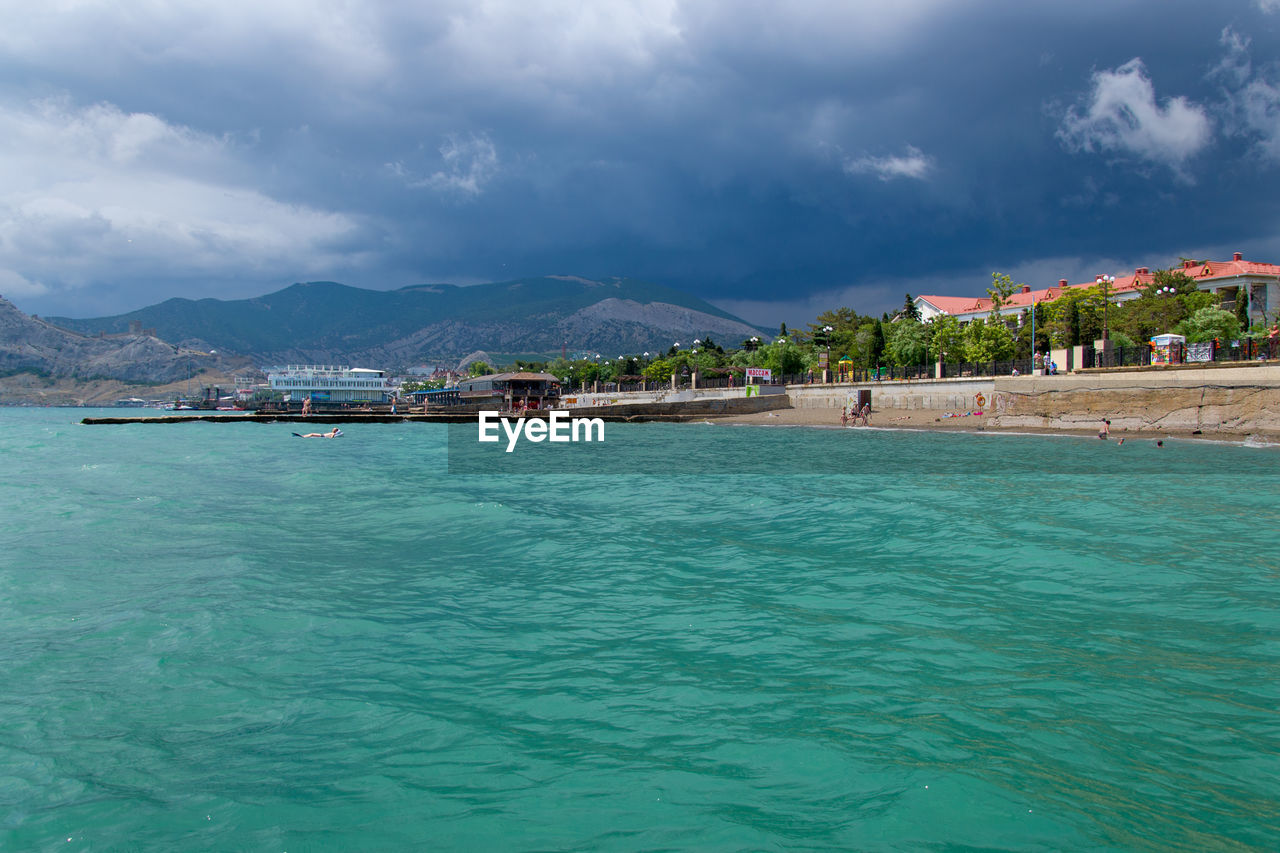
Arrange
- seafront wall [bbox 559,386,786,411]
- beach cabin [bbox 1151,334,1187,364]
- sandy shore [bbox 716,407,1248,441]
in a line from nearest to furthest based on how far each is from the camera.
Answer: sandy shore [bbox 716,407,1248,441] → beach cabin [bbox 1151,334,1187,364] → seafront wall [bbox 559,386,786,411]

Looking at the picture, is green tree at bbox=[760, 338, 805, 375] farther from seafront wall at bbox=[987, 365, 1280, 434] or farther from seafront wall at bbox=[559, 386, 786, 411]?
seafront wall at bbox=[987, 365, 1280, 434]

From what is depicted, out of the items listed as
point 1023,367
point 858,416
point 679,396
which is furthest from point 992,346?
point 679,396

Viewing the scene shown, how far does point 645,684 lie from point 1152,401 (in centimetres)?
3965

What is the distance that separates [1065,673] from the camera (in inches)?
242

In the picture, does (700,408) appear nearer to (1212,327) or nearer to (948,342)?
(948,342)

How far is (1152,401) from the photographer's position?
36.1 m

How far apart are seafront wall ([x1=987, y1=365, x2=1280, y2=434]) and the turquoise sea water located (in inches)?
965

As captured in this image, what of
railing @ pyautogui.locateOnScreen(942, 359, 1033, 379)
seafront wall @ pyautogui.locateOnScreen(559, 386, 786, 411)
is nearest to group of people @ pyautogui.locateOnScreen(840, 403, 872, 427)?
railing @ pyautogui.locateOnScreen(942, 359, 1033, 379)

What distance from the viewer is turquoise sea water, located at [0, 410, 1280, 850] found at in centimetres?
414

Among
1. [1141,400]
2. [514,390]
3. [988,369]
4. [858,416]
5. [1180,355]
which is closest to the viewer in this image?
[1180,355]

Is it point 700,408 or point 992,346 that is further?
point 700,408

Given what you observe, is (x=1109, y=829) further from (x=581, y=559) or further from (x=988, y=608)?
(x=581, y=559)

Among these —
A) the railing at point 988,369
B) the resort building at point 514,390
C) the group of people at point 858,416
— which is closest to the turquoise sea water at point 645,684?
the group of people at point 858,416

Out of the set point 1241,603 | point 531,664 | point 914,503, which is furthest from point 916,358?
point 531,664
